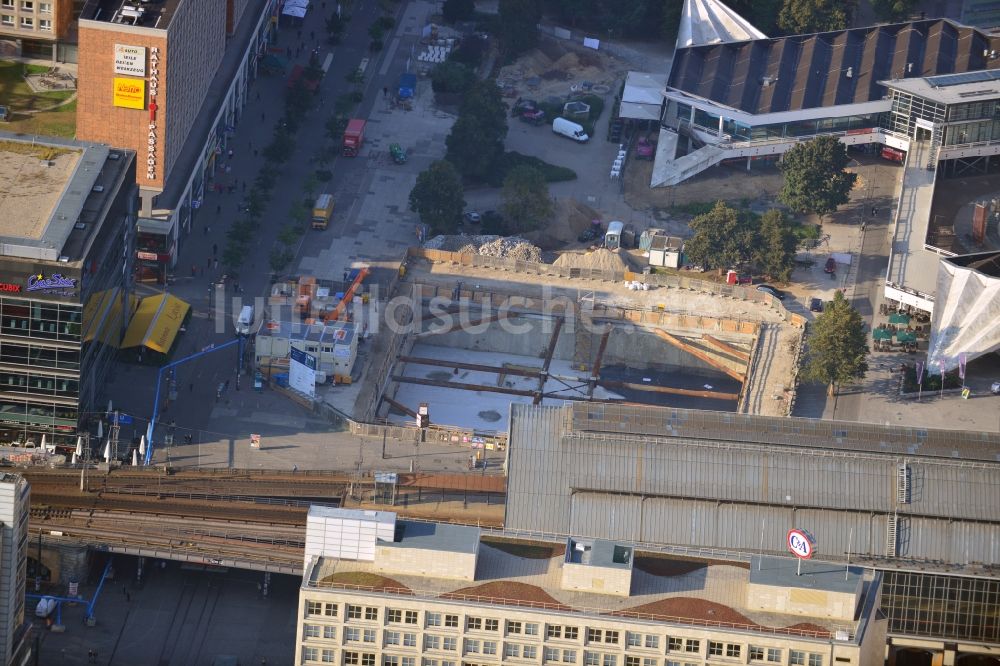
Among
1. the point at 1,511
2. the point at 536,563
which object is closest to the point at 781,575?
the point at 536,563

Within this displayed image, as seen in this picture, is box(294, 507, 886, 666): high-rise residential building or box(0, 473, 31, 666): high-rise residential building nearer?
box(294, 507, 886, 666): high-rise residential building

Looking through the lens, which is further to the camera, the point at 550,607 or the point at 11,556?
the point at 11,556

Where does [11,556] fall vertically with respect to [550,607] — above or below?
below

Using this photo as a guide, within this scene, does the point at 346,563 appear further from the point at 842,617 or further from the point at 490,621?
the point at 842,617
